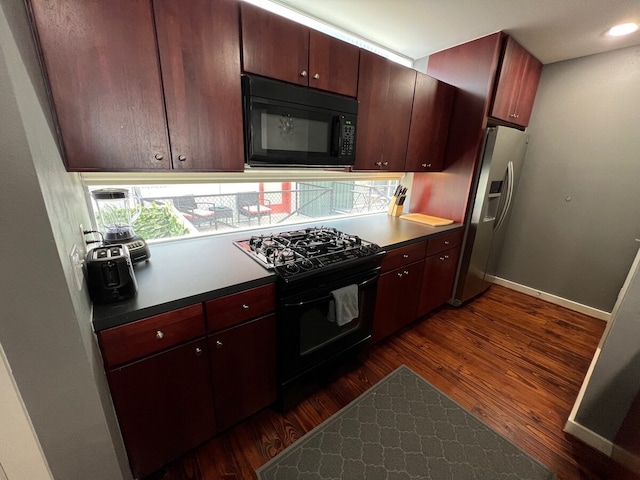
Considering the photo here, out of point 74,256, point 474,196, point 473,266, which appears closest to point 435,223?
point 474,196

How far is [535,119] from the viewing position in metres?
2.83

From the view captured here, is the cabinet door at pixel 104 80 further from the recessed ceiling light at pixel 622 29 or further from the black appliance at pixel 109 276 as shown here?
the recessed ceiling light at pixel 622 29

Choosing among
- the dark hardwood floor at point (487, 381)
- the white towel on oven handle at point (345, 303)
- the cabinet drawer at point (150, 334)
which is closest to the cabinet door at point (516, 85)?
the dark hardwood floor at point (487, 381)

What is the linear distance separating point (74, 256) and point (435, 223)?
8.10 feet

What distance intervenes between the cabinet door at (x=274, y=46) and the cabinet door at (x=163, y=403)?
1.42 meters

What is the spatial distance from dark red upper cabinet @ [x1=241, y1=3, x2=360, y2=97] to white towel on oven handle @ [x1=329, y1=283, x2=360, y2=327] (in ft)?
4.10

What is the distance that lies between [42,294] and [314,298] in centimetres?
105

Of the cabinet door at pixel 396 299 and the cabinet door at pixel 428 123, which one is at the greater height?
the cabinet door at pixel 428 123

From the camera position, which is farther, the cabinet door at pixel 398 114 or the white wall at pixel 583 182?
the white wall at pixel 583 182

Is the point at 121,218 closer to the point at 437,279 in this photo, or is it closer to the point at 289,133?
the point at 289,133

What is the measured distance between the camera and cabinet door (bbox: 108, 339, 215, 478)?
1.04 m

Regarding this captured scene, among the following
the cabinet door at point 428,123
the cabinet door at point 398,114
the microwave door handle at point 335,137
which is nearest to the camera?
the microwave door handle at point 335,137

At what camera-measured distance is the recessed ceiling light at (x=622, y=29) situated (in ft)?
6.25

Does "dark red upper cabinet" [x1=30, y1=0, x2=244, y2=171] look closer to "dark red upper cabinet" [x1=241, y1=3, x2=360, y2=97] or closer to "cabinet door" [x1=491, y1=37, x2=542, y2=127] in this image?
"dark red upper cabinet" [x1=241, y1=3, x2=360, y2=97]
